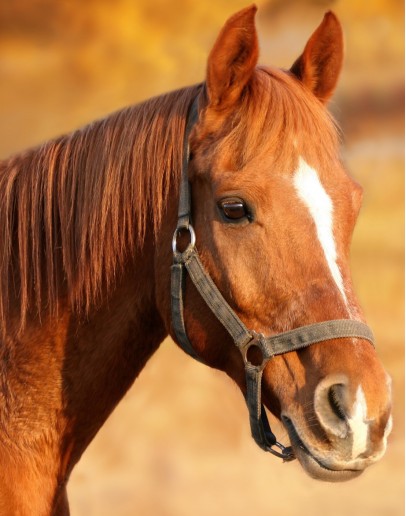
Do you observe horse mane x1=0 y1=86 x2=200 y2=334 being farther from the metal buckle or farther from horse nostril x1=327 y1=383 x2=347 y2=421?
horse nostril x1=327 y1=383 x2=347 y2=421

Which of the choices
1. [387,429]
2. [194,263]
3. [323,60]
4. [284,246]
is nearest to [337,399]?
[387,429]

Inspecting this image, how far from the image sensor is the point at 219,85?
2.17m

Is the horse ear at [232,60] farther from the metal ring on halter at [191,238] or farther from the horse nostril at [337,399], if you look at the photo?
the horse nostril at [337,399]

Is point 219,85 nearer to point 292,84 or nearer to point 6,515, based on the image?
point 292,84

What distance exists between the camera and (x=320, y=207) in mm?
2008

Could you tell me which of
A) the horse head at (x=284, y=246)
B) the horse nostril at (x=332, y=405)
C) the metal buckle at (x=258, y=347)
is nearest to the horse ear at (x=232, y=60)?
the horse head at (x=284, y=246)

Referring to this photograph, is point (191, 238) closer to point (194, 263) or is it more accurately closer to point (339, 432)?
point (194, 263)

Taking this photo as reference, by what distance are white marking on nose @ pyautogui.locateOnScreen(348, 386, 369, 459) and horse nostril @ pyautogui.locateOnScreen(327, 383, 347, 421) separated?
28 millimetres

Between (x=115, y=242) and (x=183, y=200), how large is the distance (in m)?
0.23

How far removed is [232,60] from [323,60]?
38 cm

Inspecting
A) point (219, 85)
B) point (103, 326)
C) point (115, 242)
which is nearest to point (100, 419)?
point (103, 326)

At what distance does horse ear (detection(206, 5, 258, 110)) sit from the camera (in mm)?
2131

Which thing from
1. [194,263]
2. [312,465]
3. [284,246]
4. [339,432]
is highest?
[284,246]

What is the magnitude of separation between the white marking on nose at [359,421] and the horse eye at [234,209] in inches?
20.6
